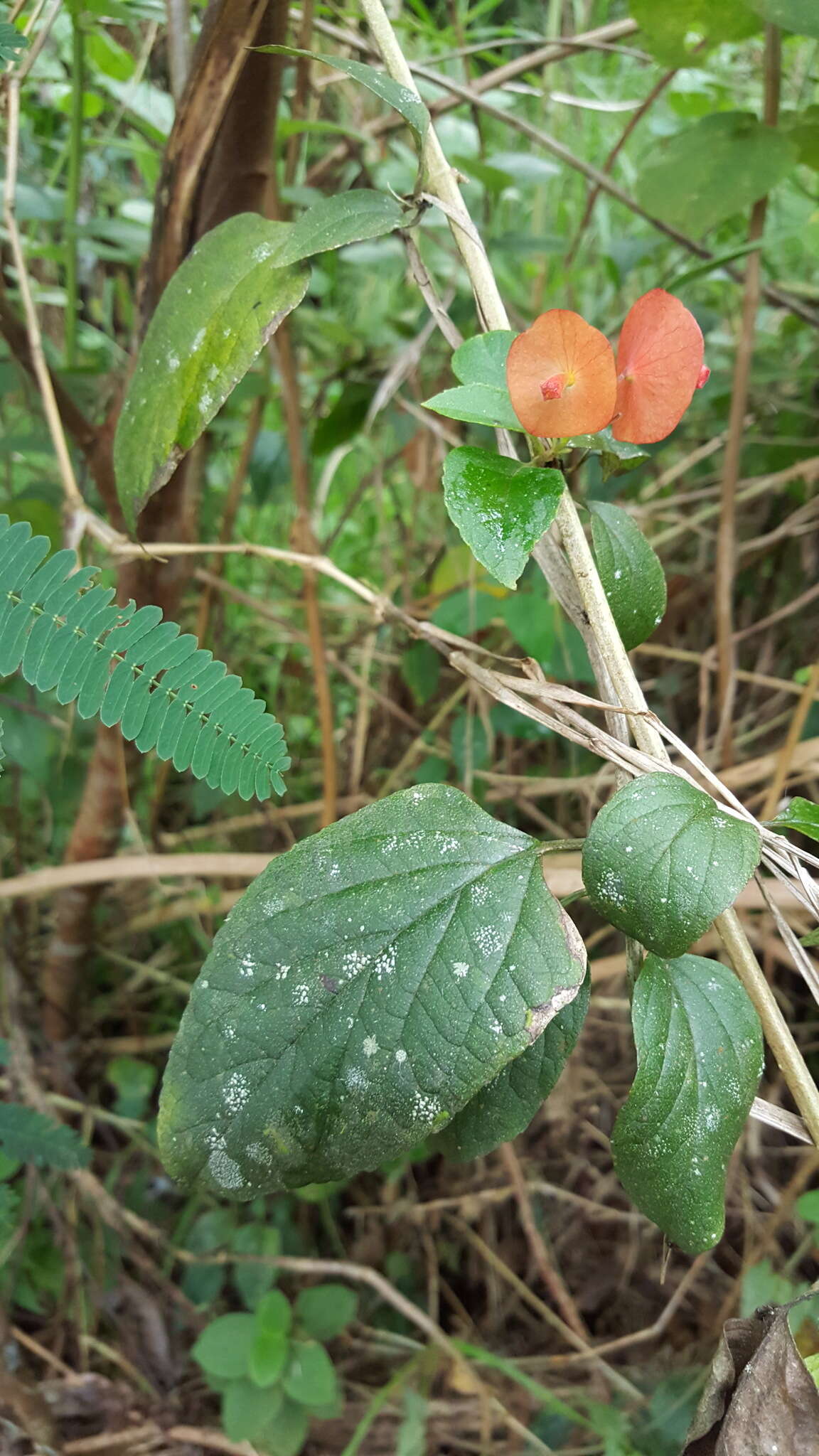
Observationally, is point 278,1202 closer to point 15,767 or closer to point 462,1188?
point 462,1188

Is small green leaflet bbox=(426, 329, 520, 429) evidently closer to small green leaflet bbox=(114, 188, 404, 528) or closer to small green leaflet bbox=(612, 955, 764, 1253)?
small green leaflet bbox=(114, 188, 404, 528)

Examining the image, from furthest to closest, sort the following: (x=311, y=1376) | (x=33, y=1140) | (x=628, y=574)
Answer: (x=311, y=1376)
(x=33, y=1140)
(x=628, y=574)

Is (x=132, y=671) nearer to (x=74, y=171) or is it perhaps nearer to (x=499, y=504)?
(x=499, y=504)

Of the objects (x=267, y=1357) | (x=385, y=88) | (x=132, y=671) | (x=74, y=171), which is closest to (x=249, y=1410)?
(x=267, y=1357)

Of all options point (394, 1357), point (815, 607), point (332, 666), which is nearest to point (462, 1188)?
point (394, 1357)

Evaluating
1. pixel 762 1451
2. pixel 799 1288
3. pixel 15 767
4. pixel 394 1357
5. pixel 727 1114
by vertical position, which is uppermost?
pixel 727 1114

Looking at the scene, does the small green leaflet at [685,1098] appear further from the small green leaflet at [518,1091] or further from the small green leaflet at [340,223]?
the small green leaflet at [340,223]

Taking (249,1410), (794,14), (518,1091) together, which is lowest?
(249,1410)
